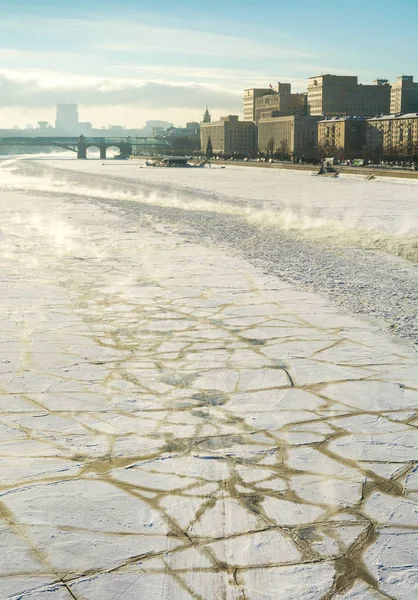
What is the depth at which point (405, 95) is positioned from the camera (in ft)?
580

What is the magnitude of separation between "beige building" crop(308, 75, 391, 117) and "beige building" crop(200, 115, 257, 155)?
17843 millimetres

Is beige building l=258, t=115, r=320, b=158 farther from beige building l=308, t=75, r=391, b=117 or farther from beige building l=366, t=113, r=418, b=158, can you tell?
beige building l=308, t=75, r=391, b=117

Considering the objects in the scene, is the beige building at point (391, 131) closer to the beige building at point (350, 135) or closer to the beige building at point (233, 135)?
A: the beige building at point (350, 135)

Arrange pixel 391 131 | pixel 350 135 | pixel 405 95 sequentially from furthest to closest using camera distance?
1. pixel 405 95
2. pixel 350 135
3. pixel 391 131

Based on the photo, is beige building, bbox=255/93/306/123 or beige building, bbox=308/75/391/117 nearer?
beige building, bbox=308/75/391/117

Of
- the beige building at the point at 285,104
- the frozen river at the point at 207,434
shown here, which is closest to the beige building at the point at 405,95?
the beige building at the point at 285,104

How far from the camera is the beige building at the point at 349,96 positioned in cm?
18525

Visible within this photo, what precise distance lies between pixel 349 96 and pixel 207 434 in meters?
191

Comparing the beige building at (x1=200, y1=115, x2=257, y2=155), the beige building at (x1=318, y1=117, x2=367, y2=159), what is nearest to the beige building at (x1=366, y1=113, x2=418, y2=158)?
the beige building at (x1=318, y1=117, x2=367, y2=159)

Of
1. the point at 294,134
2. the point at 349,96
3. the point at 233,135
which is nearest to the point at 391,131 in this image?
the point at 294,134

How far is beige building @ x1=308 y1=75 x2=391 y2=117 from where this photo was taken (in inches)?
7293

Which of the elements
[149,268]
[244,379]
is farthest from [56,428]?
[149,268]

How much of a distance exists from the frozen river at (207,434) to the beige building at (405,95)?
175 metres

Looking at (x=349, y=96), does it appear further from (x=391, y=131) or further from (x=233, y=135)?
(x=391, y=131)
